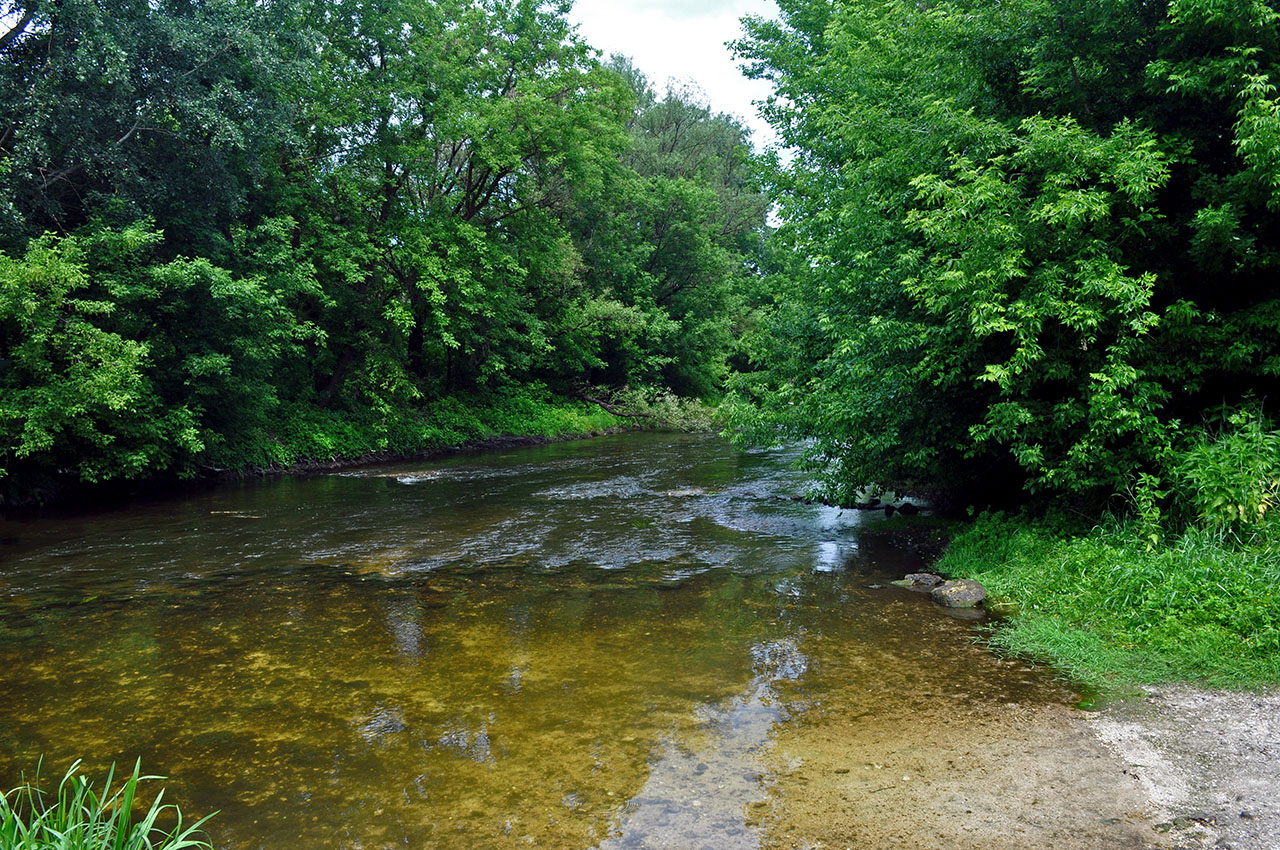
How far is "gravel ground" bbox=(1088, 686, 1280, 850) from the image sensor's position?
367cm

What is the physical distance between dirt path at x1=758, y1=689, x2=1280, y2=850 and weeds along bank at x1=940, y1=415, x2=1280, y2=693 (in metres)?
0.60

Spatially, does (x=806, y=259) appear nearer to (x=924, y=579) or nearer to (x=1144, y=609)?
(x=924, y=579)

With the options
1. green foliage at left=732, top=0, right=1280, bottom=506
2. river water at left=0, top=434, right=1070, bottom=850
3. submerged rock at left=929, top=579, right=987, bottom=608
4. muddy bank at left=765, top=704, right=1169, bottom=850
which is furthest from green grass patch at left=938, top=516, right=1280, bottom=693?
muddy bank at left=765, top=704, right=1169, bottom=850

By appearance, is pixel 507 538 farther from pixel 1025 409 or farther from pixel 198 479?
pixel 198 479

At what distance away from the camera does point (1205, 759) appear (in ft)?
14.3

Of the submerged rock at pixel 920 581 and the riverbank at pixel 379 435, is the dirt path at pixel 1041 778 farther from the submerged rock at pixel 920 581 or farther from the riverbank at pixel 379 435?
the riverbank at pixel 379 435

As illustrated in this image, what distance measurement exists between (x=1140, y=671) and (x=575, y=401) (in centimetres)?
2991

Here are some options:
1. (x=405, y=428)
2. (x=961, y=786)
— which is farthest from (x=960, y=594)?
(x=405, y=428)

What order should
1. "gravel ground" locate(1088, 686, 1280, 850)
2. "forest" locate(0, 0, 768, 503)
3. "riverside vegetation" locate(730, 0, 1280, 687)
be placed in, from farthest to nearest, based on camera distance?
"forest" locate(0, 0, 768, 503), "riverside vegetation" locate(730, 0, 1280, 687), "gravel ground" locate(1088, 686, 1280, 850)

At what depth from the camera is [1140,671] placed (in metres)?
5.65

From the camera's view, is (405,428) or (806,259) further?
(405,428)

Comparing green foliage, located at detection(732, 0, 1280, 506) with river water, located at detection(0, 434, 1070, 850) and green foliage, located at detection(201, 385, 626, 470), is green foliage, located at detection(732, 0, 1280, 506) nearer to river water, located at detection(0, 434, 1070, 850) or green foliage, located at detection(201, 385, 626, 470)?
river water, located at detection(0, 434, 1070, 850)

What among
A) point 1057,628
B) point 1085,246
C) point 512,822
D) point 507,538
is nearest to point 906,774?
point 512,822

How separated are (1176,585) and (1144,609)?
0.34 m
